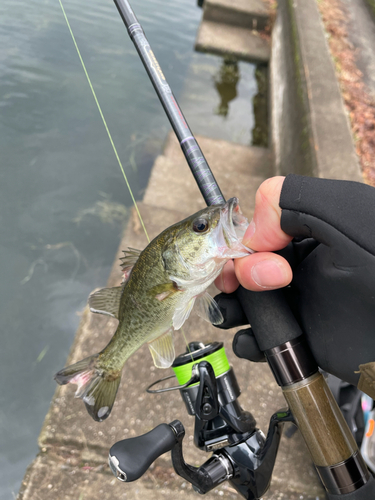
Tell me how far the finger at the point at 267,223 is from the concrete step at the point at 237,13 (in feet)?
29.4

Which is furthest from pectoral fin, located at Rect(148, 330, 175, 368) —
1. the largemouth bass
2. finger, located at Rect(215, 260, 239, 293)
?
finger, located at Rect(215, 260, 239, 293)

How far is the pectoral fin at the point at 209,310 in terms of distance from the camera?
1.57 metres

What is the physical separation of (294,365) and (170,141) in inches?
182

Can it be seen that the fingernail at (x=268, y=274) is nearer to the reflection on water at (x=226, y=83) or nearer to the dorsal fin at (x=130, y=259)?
the dorsal fin at (x=130, y=259)

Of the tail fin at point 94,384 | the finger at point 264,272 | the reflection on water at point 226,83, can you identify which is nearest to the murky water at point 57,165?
the reflection on water at point 226,83

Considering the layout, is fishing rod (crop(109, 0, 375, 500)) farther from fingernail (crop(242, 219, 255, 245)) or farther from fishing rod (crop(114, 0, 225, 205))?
fingernail (crop(242, 219, 255, 245))

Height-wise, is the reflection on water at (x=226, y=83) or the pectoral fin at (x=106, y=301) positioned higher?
the pectoral fin at (x=106, y=301)

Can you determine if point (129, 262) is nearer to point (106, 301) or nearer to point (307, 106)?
point (106, 301)

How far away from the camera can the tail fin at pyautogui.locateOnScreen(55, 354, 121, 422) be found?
5.36 feet

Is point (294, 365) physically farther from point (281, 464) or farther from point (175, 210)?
point (175, 210)

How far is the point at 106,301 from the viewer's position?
178 centimetres

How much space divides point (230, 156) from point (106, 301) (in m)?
3.99

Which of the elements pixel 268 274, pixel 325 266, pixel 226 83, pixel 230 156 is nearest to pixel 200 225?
pixel 268 274

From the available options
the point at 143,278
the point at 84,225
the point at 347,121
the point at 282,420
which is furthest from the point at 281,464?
the point at 347,121
